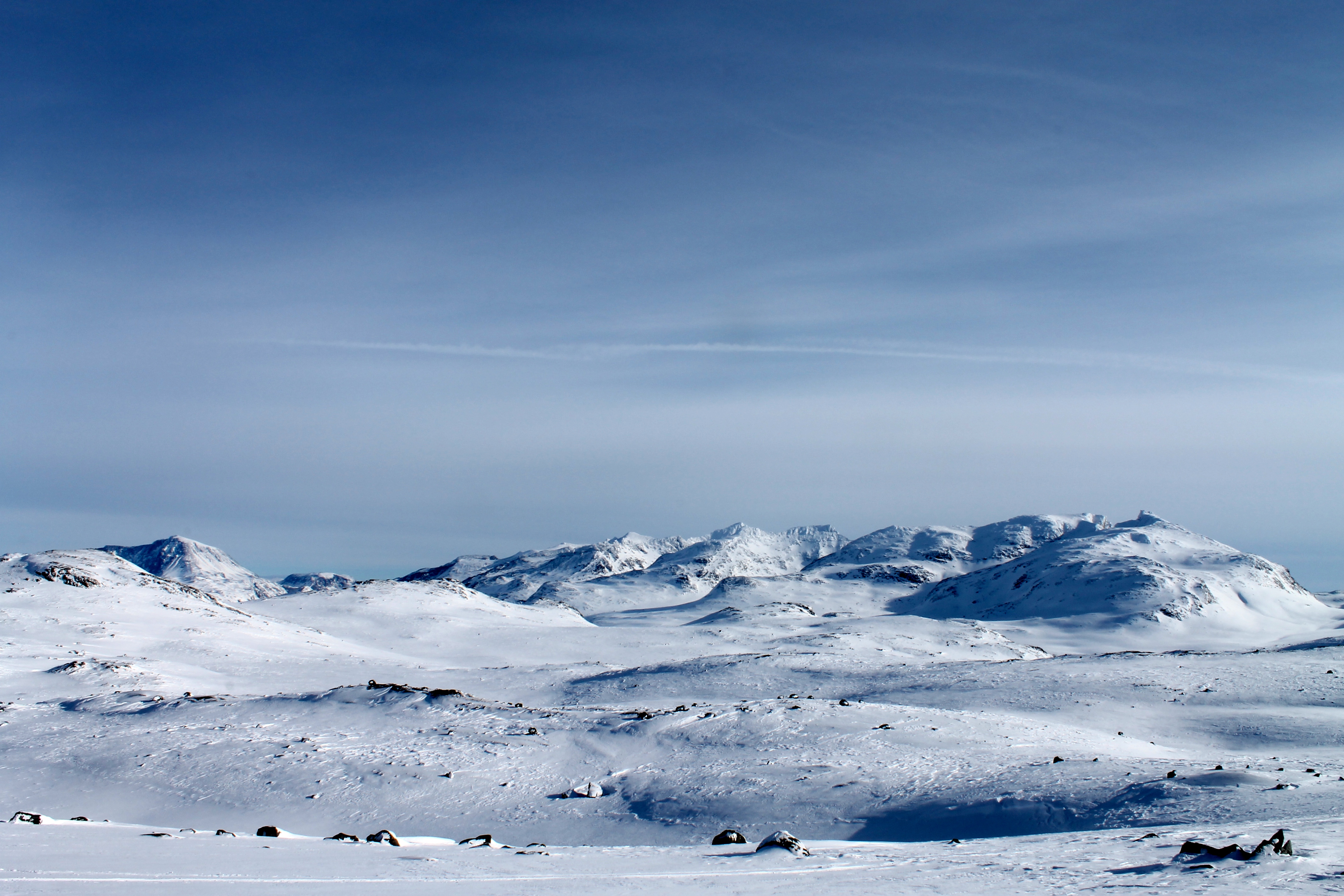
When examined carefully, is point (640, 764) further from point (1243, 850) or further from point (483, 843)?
point (1243, 850)

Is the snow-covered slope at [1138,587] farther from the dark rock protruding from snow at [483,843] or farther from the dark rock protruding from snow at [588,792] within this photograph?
the dark rock protruding from snow at [483,843]

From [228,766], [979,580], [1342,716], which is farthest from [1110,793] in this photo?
[979,580]

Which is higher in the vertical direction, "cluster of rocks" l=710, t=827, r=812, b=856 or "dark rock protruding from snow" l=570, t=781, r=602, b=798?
"cluster of rocks" l=710, t=827, r=812, b=856

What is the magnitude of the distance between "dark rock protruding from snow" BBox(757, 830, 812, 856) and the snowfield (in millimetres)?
200

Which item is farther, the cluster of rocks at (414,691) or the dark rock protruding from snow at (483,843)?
the cluster of rocks at (414,691)

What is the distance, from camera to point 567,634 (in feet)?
242

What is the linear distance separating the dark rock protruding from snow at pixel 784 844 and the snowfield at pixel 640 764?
0.20 meters

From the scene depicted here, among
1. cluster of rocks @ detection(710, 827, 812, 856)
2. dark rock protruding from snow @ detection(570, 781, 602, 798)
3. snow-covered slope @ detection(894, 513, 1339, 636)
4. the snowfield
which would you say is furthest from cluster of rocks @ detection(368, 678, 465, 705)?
snow-covered slope @ detection(894, 513, 1339, 636)

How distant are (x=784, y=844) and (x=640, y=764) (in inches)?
430

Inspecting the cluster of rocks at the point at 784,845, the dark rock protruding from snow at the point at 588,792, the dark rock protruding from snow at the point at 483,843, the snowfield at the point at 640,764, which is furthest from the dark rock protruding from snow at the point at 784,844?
the dark rock protruding from snow at the point at 588,792

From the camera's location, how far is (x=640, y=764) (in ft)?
80.2

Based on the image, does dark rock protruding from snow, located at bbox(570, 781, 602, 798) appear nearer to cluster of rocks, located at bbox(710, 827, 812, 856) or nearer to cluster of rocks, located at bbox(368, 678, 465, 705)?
cluster of rocks, located at bbox(710, 827, 812, 856)

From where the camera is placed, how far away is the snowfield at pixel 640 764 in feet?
38.7

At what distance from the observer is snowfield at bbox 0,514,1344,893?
11805mm
